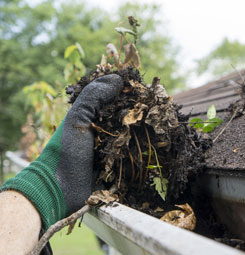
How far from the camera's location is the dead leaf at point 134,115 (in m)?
0.80

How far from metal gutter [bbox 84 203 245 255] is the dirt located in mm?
141

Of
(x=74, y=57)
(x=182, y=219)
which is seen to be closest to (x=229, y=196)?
(x=182, y=219)

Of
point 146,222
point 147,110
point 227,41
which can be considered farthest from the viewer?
point 227,41

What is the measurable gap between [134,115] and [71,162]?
0.24 metres

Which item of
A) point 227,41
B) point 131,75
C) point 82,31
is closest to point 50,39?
point 82,31

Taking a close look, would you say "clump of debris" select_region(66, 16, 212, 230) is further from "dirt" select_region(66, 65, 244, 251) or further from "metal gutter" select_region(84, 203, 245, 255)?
"metal gutter" select_region(84, 203, 245, 255)

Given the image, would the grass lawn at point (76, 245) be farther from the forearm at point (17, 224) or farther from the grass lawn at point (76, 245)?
the forearm at point (17, 224)

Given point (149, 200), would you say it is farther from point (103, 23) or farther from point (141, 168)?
point (103, 23)

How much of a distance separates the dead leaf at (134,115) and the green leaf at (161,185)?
0.19 meters

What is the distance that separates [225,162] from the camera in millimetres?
774

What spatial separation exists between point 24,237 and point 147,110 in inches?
19.6

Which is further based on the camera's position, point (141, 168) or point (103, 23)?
point (103, 23)

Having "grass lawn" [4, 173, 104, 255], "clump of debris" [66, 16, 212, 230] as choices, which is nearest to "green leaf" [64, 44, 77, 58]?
"clump of debris" [66, 16, 212, 230]

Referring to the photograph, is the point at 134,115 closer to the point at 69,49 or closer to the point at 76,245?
the point at 69,49
